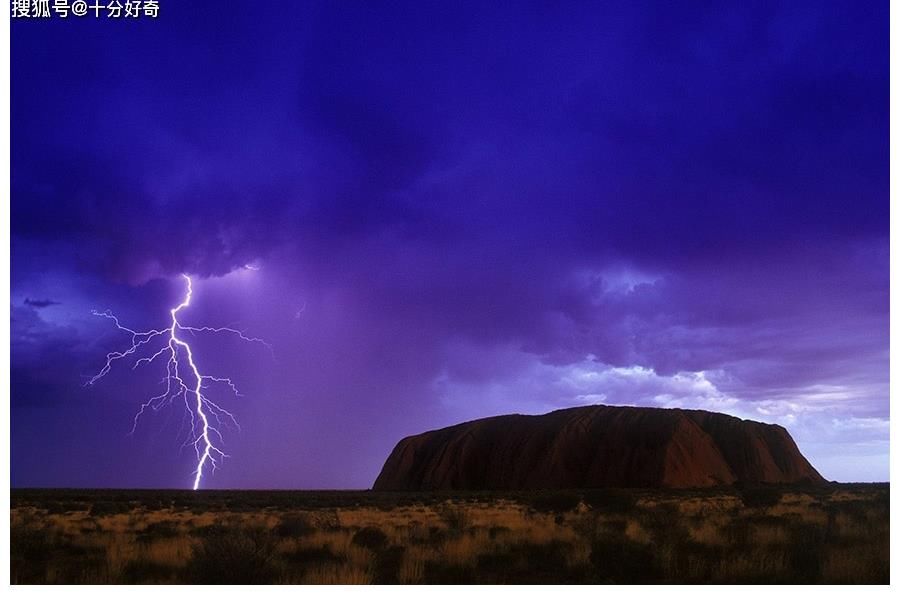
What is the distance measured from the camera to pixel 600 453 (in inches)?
1839

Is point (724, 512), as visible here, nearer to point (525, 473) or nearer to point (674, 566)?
point (674, 566)

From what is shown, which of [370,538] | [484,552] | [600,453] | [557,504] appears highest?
[600,453]

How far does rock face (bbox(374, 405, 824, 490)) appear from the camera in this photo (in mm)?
45125

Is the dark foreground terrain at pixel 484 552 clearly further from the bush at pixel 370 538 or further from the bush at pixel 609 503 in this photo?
the bush at pixel 609 503

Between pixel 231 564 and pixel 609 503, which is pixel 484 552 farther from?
pixel 609 503

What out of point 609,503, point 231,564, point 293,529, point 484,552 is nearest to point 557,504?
point 609,503

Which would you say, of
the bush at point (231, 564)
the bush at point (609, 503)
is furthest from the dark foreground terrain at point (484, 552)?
the bush at point (609, 503)

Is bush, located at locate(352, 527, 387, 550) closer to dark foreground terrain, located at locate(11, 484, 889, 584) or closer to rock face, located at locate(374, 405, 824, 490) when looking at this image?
dark foreground terrain, located at locate(11, 484, 889, 584)

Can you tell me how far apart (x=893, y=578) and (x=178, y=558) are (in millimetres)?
9581

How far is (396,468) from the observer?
55562 millimetres

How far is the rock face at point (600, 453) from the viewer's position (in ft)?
148

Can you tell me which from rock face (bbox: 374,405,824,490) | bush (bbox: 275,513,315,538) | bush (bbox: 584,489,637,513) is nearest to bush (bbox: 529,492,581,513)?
bush (bbox: 584,489,637,513)
